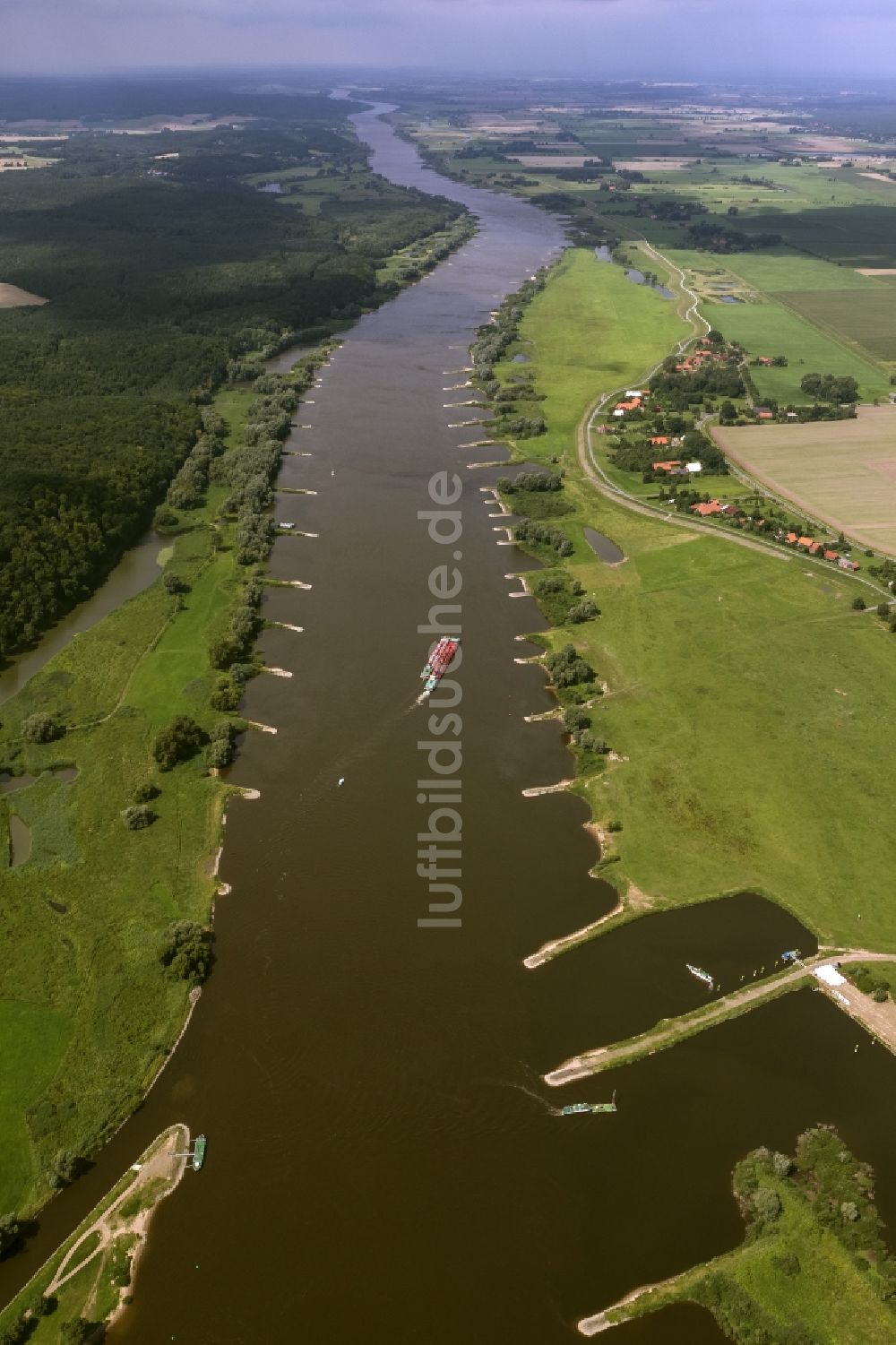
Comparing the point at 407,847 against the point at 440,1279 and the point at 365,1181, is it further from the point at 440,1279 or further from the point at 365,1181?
the point at 440,1279

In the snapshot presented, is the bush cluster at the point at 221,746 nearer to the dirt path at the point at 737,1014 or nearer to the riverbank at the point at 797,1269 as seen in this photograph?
the dirt path at the point at 737,1014

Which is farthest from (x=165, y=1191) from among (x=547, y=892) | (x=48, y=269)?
(x=48, y=269)

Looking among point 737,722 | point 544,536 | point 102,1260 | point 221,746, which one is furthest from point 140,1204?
point 544,536

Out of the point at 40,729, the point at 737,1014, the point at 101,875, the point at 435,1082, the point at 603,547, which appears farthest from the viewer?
the point at 603,547

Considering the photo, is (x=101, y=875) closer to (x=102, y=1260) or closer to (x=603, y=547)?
(x=102, y=1260)

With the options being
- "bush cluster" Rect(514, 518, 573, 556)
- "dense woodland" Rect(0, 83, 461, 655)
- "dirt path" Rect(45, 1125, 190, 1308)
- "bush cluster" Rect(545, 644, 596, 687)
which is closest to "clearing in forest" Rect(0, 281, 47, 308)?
"dense woodland" Rect(0, 83, 461, 655)

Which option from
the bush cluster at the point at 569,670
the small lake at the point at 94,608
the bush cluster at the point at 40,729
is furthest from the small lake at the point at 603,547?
the bush cluster at the point at 40,729
